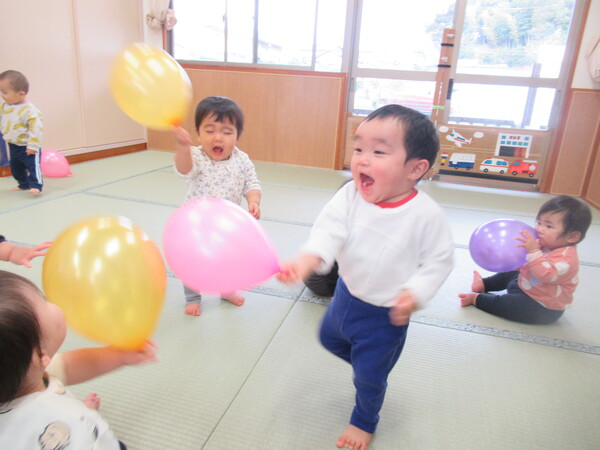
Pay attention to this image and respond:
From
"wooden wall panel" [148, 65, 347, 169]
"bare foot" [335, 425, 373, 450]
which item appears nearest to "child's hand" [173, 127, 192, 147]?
"bare foot" [335, 425, 373, 450]

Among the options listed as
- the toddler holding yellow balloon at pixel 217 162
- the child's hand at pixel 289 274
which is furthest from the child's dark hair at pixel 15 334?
the toddler holding yellow balloon at pixel 217 162

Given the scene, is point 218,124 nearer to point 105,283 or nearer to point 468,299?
point 105,283

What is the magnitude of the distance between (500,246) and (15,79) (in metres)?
3.26

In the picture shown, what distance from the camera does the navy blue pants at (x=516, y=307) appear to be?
5.35 ft

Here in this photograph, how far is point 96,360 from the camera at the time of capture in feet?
2.61

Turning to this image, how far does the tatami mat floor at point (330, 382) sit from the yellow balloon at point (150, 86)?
76cm

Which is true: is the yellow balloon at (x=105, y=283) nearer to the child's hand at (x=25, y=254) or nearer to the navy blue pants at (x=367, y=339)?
the child's hand at (x=25, y=254)

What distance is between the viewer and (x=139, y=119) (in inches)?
51.4

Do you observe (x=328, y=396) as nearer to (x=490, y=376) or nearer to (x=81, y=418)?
(x=490, y=376)

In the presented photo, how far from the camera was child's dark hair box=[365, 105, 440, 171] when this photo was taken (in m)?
0.82

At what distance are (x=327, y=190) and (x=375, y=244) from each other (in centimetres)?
283

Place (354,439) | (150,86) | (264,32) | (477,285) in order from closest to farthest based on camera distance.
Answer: (354,439) → (150,86) → (477,285) → (264,32)

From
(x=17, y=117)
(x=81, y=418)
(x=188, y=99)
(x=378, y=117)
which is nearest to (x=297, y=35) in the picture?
(x=17, y=117)

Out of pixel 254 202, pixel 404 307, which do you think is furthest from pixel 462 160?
pixel 404 307
